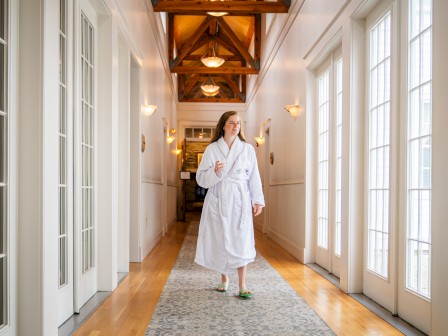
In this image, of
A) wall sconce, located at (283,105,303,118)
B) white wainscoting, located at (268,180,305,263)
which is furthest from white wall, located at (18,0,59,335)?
wall sconce, located at (283,105,303,118)

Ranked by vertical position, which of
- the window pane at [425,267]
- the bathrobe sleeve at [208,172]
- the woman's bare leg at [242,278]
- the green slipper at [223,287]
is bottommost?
the green slipper at [223,287]

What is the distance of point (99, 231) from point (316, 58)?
2.87 m

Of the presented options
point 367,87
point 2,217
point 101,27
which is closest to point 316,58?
point 367,87

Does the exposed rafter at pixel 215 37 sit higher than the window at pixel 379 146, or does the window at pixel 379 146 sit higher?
the exposed rafter at pixel 215 37

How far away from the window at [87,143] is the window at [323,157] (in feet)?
7.99

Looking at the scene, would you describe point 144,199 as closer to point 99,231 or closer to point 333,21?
point 99,231

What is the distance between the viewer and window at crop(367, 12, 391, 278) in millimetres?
3203

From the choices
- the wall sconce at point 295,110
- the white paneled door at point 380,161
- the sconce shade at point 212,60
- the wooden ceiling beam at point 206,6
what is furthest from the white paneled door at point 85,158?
the sconce shade at point 212,60

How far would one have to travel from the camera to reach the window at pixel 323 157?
4762 mm

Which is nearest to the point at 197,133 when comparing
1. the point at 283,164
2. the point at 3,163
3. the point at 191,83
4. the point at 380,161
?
the point at 191,83

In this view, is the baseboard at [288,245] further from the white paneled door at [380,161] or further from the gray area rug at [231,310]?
the white paneled door at [380,161]

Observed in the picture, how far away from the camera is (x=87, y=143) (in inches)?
131

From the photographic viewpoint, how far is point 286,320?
283 cm

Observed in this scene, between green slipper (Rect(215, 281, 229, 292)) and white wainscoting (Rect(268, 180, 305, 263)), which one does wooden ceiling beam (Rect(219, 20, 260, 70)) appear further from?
green slipper (Rect(215, 281, 229, 292))
